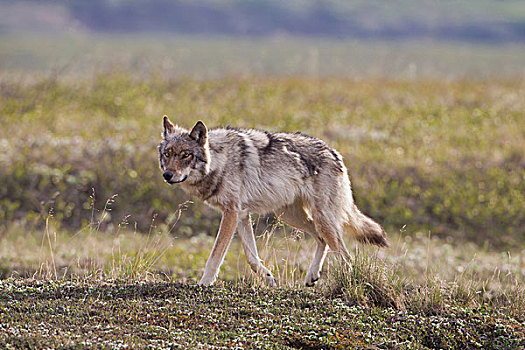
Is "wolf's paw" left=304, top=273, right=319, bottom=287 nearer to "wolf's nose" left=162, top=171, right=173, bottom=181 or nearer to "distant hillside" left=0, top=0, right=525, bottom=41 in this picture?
"wolf's nose" left=162, top=171, right=173, bottom=181

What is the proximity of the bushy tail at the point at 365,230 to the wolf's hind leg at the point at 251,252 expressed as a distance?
54.9 inches

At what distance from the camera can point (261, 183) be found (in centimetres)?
848

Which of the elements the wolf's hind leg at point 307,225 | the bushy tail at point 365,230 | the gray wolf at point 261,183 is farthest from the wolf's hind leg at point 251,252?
the bushy tail at point 365,230

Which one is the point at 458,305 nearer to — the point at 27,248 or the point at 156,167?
the point at 27,248

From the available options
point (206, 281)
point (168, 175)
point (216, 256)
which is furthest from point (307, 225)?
point (168, 175)

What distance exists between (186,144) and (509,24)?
120287mm

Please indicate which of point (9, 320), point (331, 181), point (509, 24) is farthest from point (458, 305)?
point (509, 24)

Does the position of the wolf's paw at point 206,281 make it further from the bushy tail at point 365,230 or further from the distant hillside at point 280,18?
the distant hillside at point 280,18

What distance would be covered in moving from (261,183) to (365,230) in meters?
1.68

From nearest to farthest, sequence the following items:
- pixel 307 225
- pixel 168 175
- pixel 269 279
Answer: pixel 168 175 → pixel 269 279 → pixel 307 225

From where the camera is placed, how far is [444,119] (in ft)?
65.4

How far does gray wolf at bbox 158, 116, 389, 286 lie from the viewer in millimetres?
7973

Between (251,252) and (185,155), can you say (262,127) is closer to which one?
(251,252)

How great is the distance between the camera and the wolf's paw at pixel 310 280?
8.60 meters
